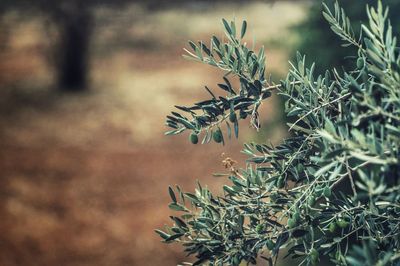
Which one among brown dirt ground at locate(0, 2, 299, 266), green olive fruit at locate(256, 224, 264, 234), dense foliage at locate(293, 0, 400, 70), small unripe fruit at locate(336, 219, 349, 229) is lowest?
small unripe fruit at locate(336, 219, 349, 229)

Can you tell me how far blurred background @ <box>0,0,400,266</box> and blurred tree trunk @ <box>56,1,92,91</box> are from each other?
0.09 feet

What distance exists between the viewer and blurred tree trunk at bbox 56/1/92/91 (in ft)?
43.8

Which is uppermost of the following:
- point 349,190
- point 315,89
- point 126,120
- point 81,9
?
point 81,9

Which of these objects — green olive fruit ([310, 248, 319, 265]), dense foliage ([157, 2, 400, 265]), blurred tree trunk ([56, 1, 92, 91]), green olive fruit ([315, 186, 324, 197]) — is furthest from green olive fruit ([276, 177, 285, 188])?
blurred tree trunk ([56, 1, 92, 91])

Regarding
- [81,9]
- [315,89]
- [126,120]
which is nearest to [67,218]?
[126,120]

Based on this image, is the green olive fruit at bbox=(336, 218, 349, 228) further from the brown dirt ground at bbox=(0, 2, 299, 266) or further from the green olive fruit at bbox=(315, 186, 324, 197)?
the brown dirt ground at bbox=(0, 2, 299, 266)

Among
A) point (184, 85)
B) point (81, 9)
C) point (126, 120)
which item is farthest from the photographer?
point (184, 85)

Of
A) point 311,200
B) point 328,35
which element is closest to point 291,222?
point 311,200

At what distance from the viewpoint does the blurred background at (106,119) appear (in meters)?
8.41

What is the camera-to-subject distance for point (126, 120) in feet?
40.8

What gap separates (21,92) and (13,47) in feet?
10.2

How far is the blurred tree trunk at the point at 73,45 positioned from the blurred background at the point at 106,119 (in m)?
0.03

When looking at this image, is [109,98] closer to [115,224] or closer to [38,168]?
[38,168]

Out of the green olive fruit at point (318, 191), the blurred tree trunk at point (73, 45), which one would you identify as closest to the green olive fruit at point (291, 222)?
the green olive fruit at point (318, 191)
